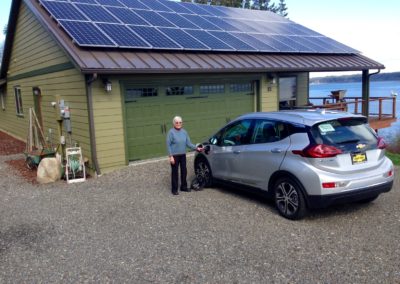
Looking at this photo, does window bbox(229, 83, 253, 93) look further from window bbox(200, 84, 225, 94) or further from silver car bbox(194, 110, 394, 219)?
silver car bbox(194, 110, 394, 219)

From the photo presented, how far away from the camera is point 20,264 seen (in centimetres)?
475

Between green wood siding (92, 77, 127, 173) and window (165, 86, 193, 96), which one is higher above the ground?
window (165, 86, 193, 96)

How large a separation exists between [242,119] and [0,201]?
508 cm

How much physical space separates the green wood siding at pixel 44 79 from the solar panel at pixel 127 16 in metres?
2.10

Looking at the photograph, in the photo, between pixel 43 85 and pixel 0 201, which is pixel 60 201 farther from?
pixel 43 85

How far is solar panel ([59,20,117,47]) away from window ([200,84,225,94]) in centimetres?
298

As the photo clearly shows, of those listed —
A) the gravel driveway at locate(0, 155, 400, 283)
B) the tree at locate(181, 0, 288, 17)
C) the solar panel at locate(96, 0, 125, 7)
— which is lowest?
the gravel driveway at locate(0, 155, 400, 283)

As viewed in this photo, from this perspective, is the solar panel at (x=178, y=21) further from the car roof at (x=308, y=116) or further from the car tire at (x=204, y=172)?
the car roof at (x=308, y=116)

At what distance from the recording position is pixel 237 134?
723 centimetres

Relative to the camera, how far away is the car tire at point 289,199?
5.70 metres

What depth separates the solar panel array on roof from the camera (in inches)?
411

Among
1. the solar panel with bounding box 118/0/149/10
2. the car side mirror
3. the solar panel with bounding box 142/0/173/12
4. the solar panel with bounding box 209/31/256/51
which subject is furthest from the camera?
the solar panel with bounding box 142/0/173/12

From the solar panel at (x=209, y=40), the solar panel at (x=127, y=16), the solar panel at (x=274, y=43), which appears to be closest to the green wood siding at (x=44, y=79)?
the solar panel at (x=127, y=16)

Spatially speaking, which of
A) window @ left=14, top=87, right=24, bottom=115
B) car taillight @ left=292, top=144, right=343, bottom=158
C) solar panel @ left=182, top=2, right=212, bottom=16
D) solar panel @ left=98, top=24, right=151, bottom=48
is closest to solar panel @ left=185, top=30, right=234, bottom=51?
solar panel @ left=98, top=24, right=151, bottom=48
